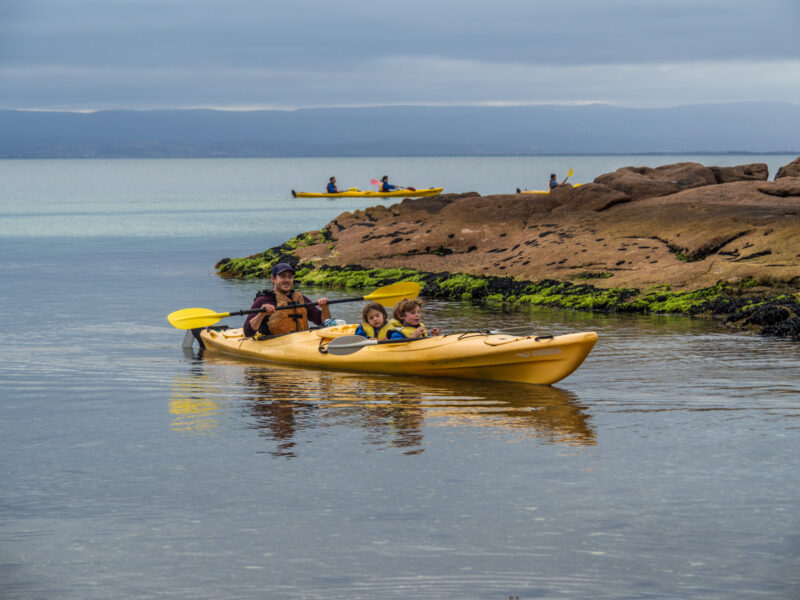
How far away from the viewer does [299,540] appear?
22.7 ft

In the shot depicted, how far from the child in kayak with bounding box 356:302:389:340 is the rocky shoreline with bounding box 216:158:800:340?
→ 608 centimetres

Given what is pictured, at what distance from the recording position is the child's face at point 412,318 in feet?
42.5

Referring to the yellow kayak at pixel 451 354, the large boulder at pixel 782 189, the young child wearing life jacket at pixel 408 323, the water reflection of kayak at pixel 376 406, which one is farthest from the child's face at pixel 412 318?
the large boulder at pixel 782 189

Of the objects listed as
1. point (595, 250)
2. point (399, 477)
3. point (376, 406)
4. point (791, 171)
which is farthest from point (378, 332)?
point (791, 171)

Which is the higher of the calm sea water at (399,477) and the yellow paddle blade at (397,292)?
the yellow paddle blade at (397,292)

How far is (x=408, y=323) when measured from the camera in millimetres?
13086

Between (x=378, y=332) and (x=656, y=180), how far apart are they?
51.6ft

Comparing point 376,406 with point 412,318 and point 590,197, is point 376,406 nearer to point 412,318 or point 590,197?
point 412,318

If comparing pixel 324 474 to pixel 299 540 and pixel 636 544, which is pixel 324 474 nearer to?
pixel 299 540

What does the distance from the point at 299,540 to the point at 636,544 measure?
2133mm

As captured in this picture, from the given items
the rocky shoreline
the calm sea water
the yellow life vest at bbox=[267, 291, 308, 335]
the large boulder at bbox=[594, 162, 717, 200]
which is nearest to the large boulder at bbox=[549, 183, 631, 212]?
the rocky shoreline

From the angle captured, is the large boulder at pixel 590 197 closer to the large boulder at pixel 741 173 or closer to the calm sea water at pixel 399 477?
the large boulder at pixel 741 173

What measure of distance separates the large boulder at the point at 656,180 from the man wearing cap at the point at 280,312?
12.9m

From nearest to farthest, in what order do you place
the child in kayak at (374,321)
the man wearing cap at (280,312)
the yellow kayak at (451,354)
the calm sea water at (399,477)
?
the calm sea water at (399,477), the yellow kayak at (451,354), the child in kayak at (374,321), the man wearing cap at (280,312)
